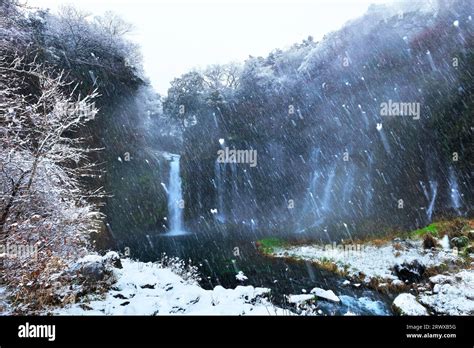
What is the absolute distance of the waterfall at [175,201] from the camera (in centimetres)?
2291

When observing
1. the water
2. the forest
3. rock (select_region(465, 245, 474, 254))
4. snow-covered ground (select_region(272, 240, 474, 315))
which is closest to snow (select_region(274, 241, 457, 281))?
snow-covered ground (select_region(272, 240, 474, 315))

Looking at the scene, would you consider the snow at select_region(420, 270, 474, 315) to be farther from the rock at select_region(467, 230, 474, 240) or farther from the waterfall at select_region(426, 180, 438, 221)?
the waterfall at select_region(426, 180, 438, 221)

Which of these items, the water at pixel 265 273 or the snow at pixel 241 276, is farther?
the snow at pixel 241 276

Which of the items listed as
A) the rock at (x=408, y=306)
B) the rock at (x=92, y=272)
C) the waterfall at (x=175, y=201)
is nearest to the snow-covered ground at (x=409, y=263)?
the rock at (x=408, y=306)

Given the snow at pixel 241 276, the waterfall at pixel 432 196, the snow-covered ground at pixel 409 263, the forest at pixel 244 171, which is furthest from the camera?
the waterfall at pixel 432 196

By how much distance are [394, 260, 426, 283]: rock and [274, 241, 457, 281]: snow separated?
0.17m

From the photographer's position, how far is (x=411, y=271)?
7.60 m

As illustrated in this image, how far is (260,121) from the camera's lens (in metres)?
25.0

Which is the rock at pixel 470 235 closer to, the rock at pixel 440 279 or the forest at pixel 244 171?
the forest at pixel 244 171

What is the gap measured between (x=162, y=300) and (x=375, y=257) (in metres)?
8.83

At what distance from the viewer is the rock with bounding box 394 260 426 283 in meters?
7.41

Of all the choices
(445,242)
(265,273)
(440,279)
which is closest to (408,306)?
(440,279)

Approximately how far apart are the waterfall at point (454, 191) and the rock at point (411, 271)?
8771 mm

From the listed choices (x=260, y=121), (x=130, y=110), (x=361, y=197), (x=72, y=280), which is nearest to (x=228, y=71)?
(x=260, y=121)
